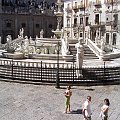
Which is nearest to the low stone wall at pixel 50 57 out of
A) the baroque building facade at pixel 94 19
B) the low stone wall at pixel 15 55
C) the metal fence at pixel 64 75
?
A: the low stone wall at pixel 15 55

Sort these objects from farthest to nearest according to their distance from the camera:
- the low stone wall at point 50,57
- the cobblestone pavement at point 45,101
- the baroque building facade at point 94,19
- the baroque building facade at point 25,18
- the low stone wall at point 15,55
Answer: the baroque building facade at point 25,18 < the baroque building facade at point 94,19 < the low stone wall at point 15,55 < the low stone wall at point 50,57 < the cobblestone pavement at point 45,101

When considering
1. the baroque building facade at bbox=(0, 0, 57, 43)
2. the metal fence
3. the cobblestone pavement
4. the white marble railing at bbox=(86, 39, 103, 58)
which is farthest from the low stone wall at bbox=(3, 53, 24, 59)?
the baroque building facade at bbox=(0, 0, 57, 43)

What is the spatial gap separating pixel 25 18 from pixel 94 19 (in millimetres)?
14816

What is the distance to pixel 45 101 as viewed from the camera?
12.1m

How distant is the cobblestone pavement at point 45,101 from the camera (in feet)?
34.0

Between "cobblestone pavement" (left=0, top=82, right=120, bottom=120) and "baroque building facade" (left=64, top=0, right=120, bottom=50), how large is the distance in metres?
22.4

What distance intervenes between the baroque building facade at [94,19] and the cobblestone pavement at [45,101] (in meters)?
22.4

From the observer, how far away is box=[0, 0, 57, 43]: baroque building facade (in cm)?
5278

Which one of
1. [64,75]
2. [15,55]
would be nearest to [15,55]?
[15,55]

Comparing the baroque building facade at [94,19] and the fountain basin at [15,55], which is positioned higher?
the baroque building facade at [94,19]

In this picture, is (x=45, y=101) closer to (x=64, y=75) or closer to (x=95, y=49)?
(x=64, y=75)

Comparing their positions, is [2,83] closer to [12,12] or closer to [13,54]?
[13,54]

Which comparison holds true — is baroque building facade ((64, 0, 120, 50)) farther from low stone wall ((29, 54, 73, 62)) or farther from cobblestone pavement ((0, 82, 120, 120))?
cobblestone pavement ((0, 82, 120, 120))

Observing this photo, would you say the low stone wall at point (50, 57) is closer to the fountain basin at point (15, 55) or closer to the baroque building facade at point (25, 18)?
the fountain basin at point (15, 55)
